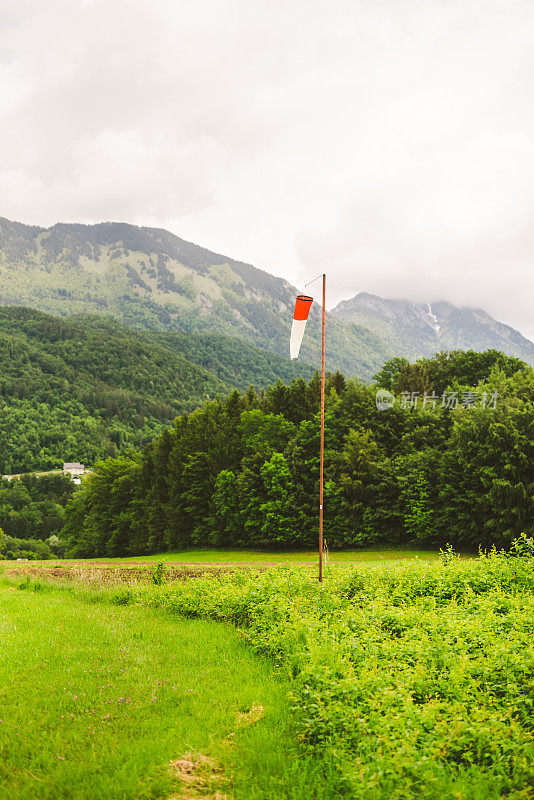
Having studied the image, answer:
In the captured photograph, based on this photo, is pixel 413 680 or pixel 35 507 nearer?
pixel 413 680

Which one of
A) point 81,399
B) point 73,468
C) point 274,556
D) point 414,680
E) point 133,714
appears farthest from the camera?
point 81,399

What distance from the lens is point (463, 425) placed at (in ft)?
111

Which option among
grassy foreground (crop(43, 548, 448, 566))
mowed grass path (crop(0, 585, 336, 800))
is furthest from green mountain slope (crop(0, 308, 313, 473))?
mowed grass path (crop(0, 585, 336, 800))

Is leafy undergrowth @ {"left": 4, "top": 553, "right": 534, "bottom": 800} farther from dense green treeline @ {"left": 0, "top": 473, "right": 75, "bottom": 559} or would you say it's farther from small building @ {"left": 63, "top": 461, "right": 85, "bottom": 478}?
small building @ {"left": 63, "top": 461, "right": 85, "bottom": 478}

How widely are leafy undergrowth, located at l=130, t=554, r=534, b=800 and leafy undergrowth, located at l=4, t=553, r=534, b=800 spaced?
0.02m

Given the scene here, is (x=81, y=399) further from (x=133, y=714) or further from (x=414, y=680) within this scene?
(x=414, y=680)

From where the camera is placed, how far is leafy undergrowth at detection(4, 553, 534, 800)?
492 centimetres

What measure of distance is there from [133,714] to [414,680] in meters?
3.96

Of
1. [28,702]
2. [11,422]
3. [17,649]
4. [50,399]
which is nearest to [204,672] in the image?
[28,702]

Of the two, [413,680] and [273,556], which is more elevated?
[413,680]

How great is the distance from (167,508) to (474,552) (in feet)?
91.4

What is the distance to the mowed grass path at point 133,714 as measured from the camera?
5.32m

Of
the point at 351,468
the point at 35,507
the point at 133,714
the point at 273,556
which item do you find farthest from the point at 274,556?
the point at 35,507

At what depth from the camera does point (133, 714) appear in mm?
6891
